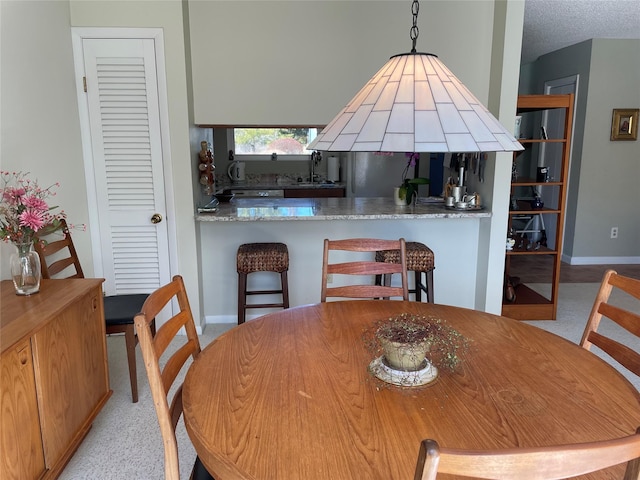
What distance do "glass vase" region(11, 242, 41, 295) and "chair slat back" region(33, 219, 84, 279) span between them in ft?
0.98

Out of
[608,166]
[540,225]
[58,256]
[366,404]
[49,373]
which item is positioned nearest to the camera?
[366,404]

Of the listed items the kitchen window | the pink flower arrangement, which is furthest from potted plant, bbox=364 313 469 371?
the kitchen window

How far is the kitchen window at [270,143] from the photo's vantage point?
641 centimetres

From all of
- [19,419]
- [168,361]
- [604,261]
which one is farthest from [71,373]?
[604,261]

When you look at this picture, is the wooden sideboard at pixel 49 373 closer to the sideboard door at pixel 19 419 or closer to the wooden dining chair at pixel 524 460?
the sideboard door at pixel 19 419

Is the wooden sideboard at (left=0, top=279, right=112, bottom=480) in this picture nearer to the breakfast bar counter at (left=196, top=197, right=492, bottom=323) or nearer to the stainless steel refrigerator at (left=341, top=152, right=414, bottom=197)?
the breakfast bar counter at (left=196, top=197, right=492, bottom=323)

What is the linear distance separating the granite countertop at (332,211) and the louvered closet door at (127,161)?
42 cm

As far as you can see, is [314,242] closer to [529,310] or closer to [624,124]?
[529,310]

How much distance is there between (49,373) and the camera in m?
1.79

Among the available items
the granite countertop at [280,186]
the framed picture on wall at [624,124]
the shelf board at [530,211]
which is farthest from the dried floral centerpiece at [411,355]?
the framed picture on wall at [624,124]

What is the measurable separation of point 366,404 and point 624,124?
17.8 feet

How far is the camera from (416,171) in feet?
18.6

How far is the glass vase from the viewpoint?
6.38 ft

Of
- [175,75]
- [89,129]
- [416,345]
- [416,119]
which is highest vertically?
[175,75]
